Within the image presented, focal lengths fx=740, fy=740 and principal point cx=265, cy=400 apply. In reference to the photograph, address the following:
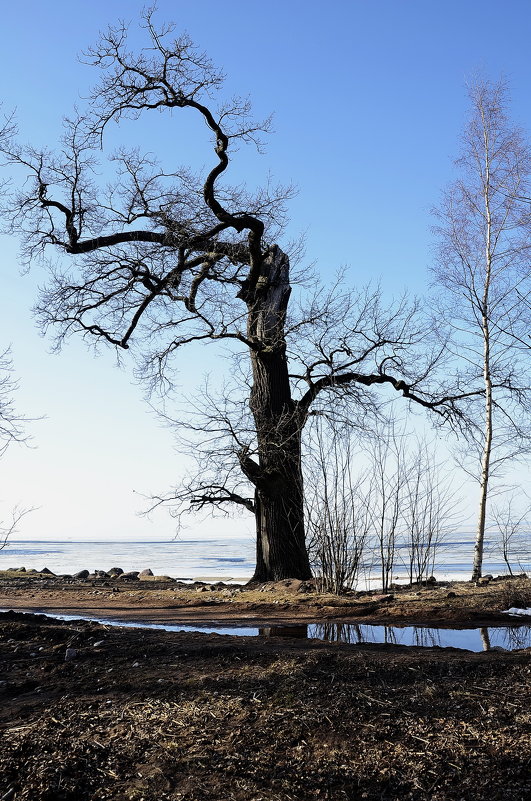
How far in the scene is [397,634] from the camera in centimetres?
775

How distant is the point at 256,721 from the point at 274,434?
29.6ft

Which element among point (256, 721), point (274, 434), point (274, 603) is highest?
point (274, 434)

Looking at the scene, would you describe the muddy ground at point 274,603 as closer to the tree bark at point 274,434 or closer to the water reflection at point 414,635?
the water reflection at point 414,635

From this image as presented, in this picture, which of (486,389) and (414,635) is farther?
(486,389)

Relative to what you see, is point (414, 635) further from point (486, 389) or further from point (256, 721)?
point (486, 389)

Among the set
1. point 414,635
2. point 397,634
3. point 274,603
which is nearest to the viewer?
point 414,635

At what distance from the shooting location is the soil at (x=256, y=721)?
11.2 ft

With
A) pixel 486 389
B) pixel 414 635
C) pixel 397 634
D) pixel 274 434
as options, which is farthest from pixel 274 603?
pixel 486 389

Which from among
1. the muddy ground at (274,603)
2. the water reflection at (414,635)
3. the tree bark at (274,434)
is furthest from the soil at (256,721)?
the tree bark at (274,434)

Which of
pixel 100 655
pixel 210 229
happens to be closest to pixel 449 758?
pixel 100 655

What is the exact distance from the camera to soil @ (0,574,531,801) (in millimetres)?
3422

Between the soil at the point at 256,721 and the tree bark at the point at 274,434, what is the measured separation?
22.0ft

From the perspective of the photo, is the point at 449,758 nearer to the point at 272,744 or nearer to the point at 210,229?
the point at 272,744

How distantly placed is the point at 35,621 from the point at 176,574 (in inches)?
482
